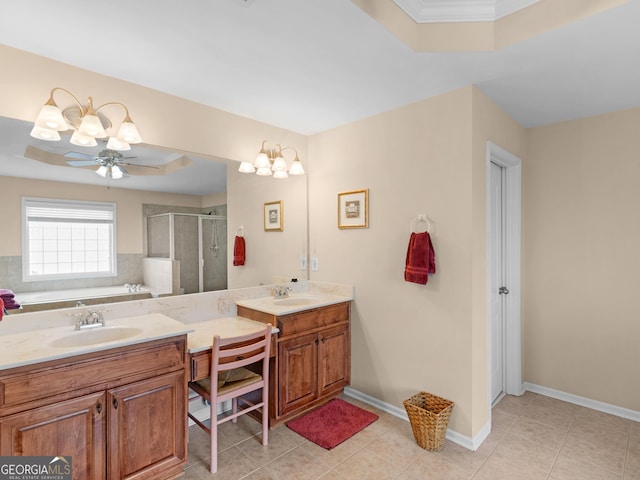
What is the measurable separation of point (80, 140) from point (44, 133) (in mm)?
160

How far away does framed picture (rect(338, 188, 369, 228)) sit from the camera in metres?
2.93

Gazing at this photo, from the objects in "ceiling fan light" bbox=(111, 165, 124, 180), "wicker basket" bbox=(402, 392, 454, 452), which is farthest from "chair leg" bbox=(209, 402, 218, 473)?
"ceiling fan light" bbox=(111, 165, 124, 180)

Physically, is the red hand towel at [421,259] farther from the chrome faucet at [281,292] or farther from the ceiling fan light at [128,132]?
the ceiling fan light at [128,132]

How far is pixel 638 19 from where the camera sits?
160cm

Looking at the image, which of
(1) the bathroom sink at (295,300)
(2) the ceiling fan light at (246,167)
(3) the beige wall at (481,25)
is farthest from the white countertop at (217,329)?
(3) the beige wall at (481,25)

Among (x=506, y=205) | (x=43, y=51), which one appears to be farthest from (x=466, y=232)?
(x=43, y=51)

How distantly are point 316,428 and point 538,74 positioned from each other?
281 centimetres

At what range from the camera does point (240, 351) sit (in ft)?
6.97

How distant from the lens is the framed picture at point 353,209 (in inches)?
115

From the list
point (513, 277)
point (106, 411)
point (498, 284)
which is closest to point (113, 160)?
point (106, 411)

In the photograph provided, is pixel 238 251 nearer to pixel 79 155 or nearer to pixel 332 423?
pixel 79 155

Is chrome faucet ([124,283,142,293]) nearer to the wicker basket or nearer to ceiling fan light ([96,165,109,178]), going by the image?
ceiling fan light ([96,165,109,178])

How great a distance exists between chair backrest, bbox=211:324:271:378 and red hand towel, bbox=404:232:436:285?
1.09 m

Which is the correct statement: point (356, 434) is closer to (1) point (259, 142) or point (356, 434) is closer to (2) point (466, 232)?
(2) point (466, 232)
